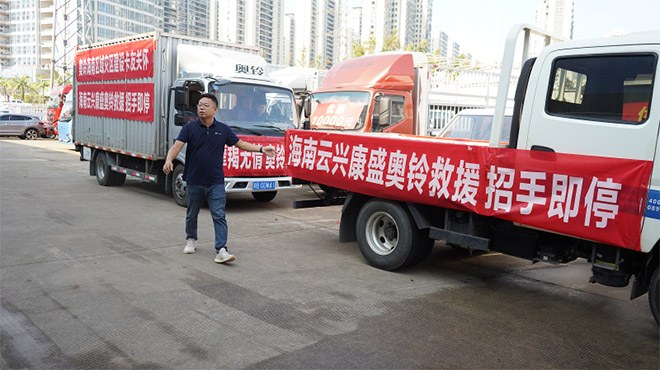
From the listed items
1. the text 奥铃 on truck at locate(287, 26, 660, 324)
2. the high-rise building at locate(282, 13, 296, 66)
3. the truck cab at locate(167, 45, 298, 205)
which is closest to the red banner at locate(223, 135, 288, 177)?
the truck cab at locate(167, 45, 298, 205)

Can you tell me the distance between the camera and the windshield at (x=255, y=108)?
929 centimetres

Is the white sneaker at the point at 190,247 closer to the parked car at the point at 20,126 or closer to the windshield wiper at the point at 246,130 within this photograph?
the windshield wiper at the point at 246,130

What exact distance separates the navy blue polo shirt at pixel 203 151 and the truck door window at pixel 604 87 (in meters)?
3.50

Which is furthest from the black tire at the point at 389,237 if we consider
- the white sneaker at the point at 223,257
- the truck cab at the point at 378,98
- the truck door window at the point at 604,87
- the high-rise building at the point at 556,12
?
the high-rise building at the point at 556,12

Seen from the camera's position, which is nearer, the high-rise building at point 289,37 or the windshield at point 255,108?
the windshield at point 255,108

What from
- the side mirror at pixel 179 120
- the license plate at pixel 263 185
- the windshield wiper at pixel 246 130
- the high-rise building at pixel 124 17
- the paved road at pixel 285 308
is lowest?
the paved road at pixel 285 308

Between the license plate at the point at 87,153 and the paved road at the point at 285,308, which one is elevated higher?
the license plate at the point at 87,153

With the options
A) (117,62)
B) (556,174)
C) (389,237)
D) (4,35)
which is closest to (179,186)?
(117,62)

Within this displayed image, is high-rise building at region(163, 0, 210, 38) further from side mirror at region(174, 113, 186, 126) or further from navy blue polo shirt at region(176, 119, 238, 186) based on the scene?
navy blue polo shirt at region(176, 119, 238, 186)

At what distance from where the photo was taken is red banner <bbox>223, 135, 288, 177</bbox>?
912 centimetres

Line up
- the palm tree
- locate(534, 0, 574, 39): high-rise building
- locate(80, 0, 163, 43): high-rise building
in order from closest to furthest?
locate(534, 0, 574, 39): high-rise building
the palm tree
locate(80, 0, 163, 43): high-rise building

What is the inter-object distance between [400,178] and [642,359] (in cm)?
264

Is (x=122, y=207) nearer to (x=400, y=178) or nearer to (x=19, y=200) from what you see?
(x=19, y=200)

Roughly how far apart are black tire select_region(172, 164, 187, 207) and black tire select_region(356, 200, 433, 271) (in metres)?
4.53
